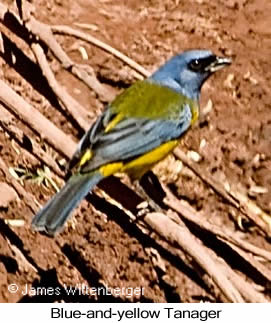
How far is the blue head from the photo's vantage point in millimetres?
4133

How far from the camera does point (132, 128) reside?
3.98 meters

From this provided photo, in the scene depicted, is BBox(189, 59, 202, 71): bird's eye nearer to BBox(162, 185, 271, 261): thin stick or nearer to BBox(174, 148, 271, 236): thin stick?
BBox(174, 148, 271, 236): thin stick

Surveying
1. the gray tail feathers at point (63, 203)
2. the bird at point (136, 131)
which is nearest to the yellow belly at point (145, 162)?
the bird at point (136, 131)

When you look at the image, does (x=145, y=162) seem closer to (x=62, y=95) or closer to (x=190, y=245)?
(x=62, y=95)

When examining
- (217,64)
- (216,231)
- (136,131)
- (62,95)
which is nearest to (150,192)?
(136,131)

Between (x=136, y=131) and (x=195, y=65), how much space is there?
0.38 meters

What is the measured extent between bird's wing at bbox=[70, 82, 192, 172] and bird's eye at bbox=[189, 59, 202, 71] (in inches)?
4.7

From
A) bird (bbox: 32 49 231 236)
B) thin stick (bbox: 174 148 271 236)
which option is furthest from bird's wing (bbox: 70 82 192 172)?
thin stick (bbox: 174 148 271 236)

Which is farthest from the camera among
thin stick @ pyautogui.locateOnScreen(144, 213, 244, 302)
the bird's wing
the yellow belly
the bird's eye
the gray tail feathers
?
the bird's eye

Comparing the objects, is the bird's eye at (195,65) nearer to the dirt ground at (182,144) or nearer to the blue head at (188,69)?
the blue head at (188,69)

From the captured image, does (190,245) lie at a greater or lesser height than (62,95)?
lesser

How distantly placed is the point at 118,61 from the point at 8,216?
2.68 feet

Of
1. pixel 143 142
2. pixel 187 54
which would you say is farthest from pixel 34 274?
pixel 187 54

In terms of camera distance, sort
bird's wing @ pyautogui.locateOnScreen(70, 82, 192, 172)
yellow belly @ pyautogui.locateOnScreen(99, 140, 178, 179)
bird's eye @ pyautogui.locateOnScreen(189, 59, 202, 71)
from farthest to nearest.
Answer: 1. bird's eye @ pyautogui.locateOnScreen(189, 59, 202, 71)
2. yellow belly @ pyautogui.locateOnScreen(99, 140, 178, 179)
3. bird's wing @ pyautogui.locateOnScreen(70, 82, 192, 172)
